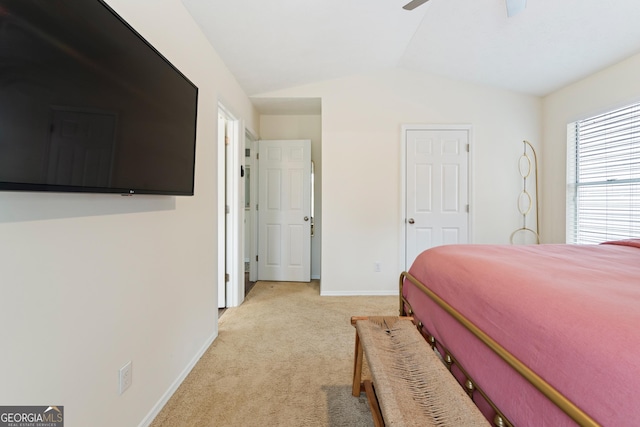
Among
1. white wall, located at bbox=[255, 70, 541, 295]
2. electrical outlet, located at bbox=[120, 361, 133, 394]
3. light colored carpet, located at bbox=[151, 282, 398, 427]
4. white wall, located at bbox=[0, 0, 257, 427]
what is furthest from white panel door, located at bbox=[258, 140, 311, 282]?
electrical outlet, located at bbox=[120, 361, 133, 394]

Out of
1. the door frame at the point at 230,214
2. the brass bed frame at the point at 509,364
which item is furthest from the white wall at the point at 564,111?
the door frame at the point at 230,214

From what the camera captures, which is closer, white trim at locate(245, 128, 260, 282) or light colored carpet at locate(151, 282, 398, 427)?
light colored carpet at locate(151, 282, 398, 427)

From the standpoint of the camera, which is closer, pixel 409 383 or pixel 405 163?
pixel 409 383

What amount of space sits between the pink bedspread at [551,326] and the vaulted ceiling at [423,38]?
6.25ft

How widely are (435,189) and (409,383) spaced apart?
8.79ft

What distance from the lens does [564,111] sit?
302 centimetres

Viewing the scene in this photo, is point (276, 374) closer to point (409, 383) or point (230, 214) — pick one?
point (409, 383)

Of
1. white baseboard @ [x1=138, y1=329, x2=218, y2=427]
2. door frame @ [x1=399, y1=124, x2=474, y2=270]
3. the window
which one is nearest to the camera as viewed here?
white baseboard @ [x1=138, y1=329, x2=218, y2=427]

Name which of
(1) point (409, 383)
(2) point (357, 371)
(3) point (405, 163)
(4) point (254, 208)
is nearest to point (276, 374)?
(2) point (357, 371)

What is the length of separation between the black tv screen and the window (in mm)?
3736

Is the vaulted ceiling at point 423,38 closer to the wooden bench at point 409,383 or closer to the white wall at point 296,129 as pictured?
the white wall at point 296,129

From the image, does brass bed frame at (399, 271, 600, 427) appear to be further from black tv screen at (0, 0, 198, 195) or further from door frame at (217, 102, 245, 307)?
door frame at (217, 102, 245, 307)

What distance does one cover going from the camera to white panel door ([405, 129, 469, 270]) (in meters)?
3.26

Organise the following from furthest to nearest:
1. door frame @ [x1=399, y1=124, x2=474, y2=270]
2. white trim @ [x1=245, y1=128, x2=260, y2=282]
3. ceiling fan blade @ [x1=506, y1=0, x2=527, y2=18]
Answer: white trim @ [x1=245, y1=128, x2=260, y2=282] → door frame @ [x1=399, y1=124, x2=474, y2=270] → ceiling fan blade @ [x1=506, y1=0, x2=527, y2=18]
